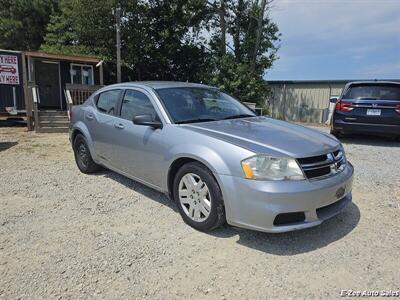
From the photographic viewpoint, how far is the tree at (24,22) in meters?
22.8

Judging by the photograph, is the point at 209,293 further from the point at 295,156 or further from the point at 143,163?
the point at 143,163

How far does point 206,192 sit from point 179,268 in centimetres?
81

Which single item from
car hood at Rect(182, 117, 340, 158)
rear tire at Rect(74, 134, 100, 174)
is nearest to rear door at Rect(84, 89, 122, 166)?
rear tire at Rect(74, 134, 100, 174)

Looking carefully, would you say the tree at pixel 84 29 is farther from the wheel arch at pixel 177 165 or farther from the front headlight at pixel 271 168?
the front headlight at pixel 271 168

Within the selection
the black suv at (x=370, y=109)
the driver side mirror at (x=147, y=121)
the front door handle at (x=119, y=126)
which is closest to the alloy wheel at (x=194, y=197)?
the driver side mirror at (x=147, y=121)

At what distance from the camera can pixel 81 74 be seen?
16625 mm

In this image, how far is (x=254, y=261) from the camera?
3.02m

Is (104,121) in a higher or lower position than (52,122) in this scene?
higher

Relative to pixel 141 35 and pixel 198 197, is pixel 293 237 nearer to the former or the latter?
pixel 198 197

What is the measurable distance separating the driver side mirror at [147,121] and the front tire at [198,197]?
0.64m

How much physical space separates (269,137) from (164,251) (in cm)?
153

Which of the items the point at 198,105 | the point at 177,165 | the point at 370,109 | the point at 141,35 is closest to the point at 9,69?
the point at 141,35

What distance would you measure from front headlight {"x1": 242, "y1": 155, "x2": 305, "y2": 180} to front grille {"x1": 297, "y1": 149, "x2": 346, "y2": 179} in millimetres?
91

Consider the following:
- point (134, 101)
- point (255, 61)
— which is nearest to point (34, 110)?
point (134, 101)
